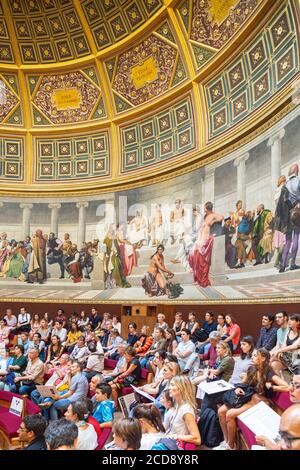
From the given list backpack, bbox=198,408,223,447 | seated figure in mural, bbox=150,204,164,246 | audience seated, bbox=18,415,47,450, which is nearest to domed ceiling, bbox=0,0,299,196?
seated figure in mural, bbox=150,204,164,246

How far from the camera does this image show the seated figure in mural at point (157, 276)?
13.8m

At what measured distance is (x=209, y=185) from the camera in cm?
1259

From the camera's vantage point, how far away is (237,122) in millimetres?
11602

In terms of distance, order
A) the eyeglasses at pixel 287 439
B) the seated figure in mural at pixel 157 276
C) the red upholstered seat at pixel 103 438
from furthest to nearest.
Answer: the seated figure in mural at pixel 157 276
the red upholstered seat at pixel 103 438
the eyeglasses at pixel 287 439

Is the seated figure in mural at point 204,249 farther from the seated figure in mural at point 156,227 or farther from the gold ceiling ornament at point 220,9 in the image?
the gold ceiling ornament at point 220,9

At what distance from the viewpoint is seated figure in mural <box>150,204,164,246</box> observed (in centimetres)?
1440

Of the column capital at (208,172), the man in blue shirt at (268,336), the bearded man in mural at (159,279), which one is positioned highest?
the column capital at (208,172)

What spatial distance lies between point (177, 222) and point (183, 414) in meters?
9.51

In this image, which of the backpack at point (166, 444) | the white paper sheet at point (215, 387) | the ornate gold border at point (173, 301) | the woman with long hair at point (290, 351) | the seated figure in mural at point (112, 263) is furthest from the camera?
the seated figure in mural at point (112, 263)

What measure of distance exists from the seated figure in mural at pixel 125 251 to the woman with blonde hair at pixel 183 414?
10.4m

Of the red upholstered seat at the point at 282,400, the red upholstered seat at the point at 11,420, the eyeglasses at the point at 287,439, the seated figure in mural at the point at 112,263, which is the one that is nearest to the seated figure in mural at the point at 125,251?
the seated figure in mural at the point at 112,263

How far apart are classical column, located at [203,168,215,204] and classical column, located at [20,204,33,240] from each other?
7885 millimetres

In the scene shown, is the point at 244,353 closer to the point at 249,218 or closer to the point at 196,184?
the point at 249,218

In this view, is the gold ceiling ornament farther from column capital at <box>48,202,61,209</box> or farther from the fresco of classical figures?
column capital at <box>48,202,61,209</box>
